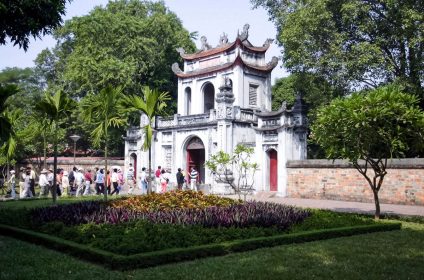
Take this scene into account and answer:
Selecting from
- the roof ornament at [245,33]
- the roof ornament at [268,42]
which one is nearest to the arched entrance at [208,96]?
the roof ornament at [245,33]

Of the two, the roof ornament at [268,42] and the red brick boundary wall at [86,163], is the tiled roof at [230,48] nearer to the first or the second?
the roof ornament at [268,42]

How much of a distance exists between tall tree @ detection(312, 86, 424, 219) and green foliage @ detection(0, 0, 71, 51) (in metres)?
8.63

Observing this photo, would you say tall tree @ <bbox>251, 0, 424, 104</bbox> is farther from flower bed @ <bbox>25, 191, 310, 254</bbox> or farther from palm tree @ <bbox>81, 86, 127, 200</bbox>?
flower bed @ <bbox>25, 191, 310, 254</bbox>

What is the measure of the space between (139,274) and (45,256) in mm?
2322

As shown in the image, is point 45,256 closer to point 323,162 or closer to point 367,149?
point 367,149

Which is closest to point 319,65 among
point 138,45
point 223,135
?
point 223,135

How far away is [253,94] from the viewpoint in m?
31.6

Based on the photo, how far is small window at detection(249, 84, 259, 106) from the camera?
103ft

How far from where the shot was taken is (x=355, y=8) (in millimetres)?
22328

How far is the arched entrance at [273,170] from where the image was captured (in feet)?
84.7

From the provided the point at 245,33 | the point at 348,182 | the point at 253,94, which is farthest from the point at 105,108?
the point at 245,33

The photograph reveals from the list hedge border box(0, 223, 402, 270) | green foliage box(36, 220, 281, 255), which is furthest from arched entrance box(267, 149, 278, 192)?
green foliage box(36, 220, 281, 255)

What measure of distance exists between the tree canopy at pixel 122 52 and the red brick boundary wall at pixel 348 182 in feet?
53.8

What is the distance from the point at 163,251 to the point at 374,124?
8448 mm
